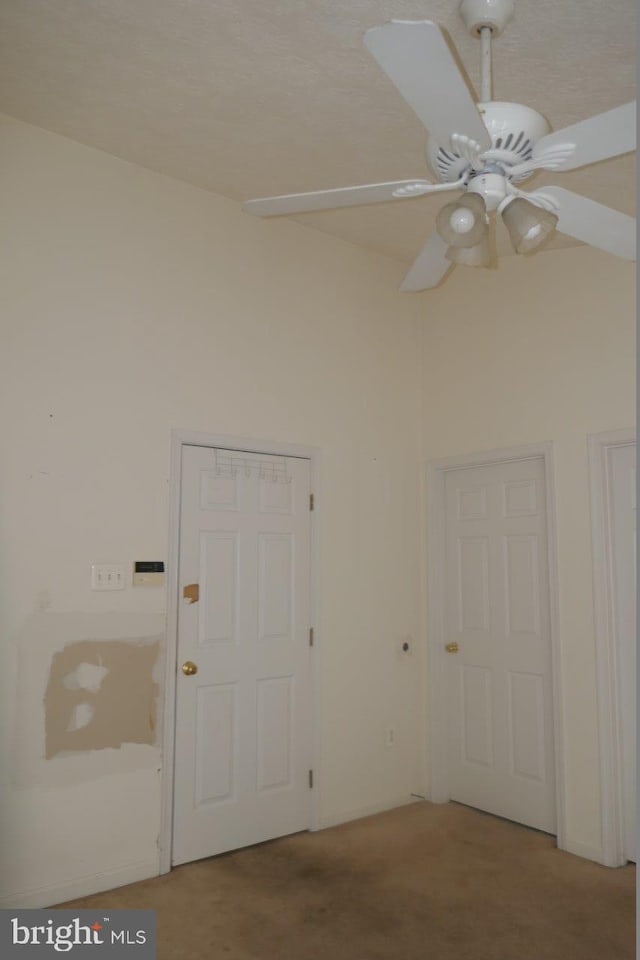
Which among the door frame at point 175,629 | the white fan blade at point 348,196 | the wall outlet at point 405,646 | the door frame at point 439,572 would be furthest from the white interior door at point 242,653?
the white fan blade at point 348,196

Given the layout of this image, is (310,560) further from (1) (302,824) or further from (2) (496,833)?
(2) (496,833)

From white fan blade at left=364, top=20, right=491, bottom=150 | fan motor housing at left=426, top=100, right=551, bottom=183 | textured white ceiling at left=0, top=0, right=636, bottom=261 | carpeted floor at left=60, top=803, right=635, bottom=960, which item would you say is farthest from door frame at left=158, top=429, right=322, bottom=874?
white fan blade at left=364, top=20, right=491, bottom=150

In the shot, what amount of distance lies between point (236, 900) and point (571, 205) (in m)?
2.88

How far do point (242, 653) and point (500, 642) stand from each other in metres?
1.45

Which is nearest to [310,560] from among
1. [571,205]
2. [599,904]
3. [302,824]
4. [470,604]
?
[470,604]

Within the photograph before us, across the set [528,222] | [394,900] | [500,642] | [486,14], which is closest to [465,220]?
[528,222]

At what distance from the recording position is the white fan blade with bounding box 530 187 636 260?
198 centimetres

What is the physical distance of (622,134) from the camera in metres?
1.71

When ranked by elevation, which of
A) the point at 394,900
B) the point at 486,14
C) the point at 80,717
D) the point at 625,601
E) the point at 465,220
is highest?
the point at 486,14

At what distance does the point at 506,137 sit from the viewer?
Answer: 1870 mm

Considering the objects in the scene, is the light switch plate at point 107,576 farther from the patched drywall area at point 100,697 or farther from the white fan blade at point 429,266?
the white fan blade at point 429,266

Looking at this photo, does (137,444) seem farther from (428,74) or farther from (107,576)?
(428,74)

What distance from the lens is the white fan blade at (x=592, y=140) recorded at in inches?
66.3

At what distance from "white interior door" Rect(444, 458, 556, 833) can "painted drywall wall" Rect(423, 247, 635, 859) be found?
19 centimetres
